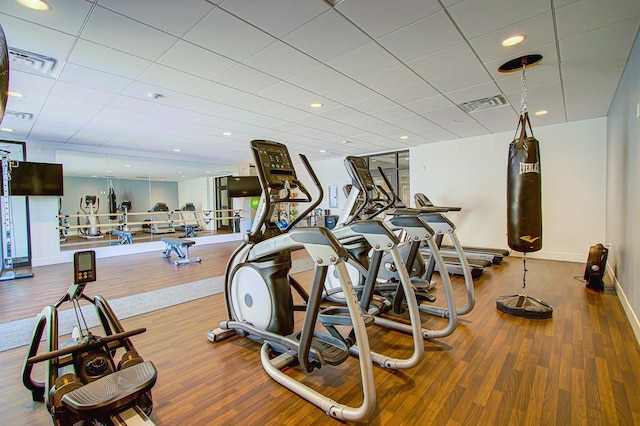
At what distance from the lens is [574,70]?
3365mm

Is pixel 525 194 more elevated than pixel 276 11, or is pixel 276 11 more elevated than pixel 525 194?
pixel 276 11

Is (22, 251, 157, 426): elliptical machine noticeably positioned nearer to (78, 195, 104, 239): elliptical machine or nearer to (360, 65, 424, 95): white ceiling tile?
(360, 65, 424, 95): white ceiling tile

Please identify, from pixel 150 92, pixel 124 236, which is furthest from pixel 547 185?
pixel 124 236

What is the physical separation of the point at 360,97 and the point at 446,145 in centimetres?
410

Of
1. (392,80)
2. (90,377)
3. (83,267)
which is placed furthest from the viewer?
(392,80)

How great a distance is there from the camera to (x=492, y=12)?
7.49 ft

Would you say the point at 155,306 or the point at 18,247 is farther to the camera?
the point at 18,247

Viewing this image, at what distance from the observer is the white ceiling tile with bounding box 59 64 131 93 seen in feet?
10.4

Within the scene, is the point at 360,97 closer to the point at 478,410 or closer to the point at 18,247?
the point at 478,410

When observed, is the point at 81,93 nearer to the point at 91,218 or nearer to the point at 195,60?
the point at 195,60

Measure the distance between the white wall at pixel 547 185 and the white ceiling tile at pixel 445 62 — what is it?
4059 mm

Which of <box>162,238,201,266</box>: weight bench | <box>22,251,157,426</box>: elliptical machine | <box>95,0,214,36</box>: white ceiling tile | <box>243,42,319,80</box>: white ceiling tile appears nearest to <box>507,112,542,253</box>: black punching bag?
<box>243,42,319,80</box>: white ceiling tile

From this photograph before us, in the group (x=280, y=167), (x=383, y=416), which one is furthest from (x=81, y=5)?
(x=383, y=416)

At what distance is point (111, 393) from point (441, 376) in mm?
2035
